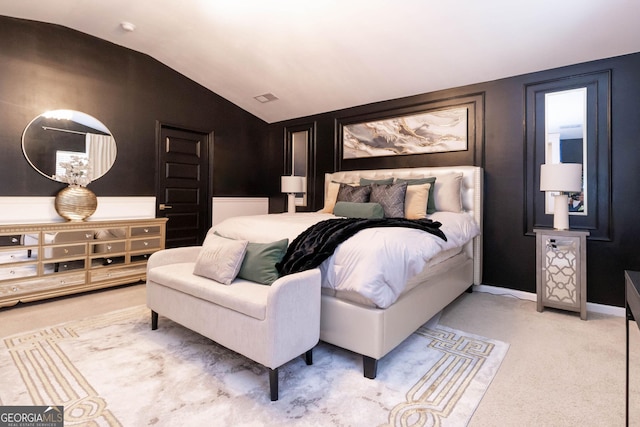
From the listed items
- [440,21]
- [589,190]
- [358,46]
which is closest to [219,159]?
[358,46]

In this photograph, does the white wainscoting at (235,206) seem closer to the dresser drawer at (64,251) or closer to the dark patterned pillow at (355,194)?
the dresser drawer at (64,251)

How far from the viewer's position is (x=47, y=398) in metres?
1.60

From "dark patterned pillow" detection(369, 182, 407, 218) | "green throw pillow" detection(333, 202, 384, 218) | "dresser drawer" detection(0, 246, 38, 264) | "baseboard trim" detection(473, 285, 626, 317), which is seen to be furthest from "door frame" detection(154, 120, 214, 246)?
"baseboard trim" detection(473, 285, 626, 317)

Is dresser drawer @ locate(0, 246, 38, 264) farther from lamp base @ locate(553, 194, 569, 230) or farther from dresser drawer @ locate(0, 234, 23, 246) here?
lamp base @ locate(553, 194, 569, 230)

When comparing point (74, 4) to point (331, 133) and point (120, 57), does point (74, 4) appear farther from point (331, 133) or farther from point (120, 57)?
point (331, 133)

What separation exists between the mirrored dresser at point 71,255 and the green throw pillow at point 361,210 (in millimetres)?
2268

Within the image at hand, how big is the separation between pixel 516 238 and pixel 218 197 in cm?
408

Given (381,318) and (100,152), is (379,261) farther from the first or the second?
(100,152)

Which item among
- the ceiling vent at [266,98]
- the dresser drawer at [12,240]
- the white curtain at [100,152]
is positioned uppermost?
the ceiling vent at [266,98]

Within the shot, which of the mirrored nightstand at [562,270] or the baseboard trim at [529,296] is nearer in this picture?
the mirrored nightstand at [562,270]

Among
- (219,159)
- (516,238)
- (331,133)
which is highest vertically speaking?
(331,133)

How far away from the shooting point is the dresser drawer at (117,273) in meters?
3.39

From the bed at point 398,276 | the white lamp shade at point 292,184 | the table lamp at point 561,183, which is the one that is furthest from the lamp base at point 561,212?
the white lamp shade at point 292,184

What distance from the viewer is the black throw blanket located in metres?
1.97
